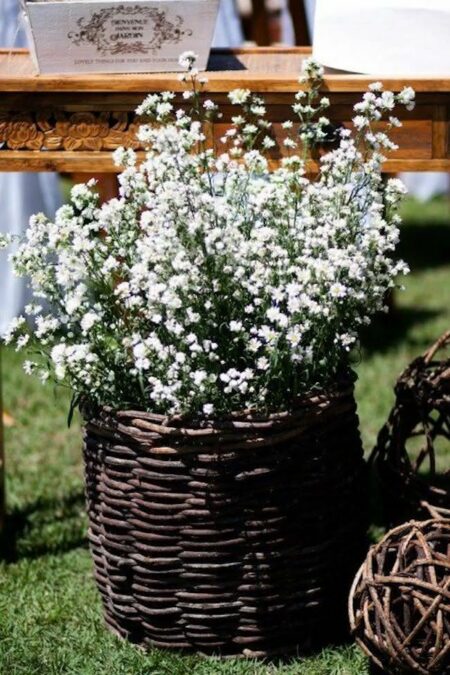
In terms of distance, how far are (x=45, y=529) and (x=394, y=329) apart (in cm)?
201

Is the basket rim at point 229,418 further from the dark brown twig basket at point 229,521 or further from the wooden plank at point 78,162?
the wooden plank at point 78,162

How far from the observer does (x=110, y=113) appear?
2299 mm

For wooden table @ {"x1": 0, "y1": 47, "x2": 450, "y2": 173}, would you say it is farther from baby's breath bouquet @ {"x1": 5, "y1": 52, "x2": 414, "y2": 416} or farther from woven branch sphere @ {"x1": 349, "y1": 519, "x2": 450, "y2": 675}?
woven branch sphere @ {"x1": 349, "y1": 519, "x2": 450, "y2": 675}

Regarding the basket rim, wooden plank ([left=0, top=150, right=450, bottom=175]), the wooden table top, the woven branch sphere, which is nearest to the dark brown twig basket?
the basket rim

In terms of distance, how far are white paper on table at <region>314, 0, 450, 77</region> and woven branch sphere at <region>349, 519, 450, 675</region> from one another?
892 millimetres

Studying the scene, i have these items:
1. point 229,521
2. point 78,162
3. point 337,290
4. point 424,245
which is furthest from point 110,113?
point 424,245

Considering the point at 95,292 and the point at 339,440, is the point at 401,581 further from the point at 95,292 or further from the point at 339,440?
the point at 95,292

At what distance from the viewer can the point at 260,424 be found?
2016 millimetres

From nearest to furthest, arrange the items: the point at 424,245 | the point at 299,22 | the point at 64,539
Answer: the point at 64,539, the point at 299,22, the point at 424,245

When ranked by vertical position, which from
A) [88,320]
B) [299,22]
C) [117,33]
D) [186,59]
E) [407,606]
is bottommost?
[407,606]

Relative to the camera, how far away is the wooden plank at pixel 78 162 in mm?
2297

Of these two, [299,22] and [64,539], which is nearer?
[64,539]

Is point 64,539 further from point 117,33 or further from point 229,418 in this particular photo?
point 117,33

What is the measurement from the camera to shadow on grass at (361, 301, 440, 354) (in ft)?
14.1
